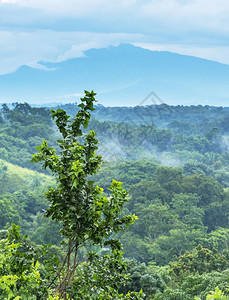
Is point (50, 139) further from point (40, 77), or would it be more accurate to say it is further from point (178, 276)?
point (40, 77)

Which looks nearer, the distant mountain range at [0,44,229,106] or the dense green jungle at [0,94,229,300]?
the dense green jungle at [0,94,229,300]

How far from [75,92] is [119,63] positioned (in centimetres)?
3560

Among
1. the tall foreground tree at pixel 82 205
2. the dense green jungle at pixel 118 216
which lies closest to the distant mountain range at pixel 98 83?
the dense green jungle at pixel 118 216

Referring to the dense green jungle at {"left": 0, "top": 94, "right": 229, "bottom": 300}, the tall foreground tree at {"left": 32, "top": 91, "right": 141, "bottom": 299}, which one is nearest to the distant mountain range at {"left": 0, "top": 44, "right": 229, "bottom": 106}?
the dense green jungle at {"left": 0, "top": 94, "right": 229, "bottom": 300}

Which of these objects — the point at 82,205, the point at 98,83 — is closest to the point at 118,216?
the point at 82,205

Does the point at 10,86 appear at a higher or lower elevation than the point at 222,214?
higher

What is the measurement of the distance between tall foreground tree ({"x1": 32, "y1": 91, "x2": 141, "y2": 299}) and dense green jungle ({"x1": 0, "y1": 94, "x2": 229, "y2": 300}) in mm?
12

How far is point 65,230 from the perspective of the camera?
3.74 m

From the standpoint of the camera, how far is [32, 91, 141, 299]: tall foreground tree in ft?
11.5

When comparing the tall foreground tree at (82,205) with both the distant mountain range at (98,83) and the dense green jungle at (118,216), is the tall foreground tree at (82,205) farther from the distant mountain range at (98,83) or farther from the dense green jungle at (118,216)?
→ the distant mountain range at (98,83)

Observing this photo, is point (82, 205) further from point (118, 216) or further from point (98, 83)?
point (98, 83)

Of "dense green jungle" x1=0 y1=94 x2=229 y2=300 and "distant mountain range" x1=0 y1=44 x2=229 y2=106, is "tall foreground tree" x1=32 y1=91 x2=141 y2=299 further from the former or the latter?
"distant mountain range" x1=0 y1=44 x2=229 y2=106

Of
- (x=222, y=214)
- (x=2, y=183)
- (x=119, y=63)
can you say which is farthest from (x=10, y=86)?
(x=222, y=214)

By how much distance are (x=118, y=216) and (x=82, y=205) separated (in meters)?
1.48
